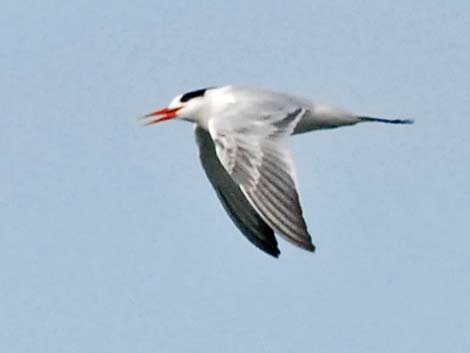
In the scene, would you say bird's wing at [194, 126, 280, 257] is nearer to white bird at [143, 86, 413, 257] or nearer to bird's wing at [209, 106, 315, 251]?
white bird at [143, 86, 413, 257]

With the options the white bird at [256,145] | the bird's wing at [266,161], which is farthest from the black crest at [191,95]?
the bird's wing at [266,161]

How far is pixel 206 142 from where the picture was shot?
2189 centimetres

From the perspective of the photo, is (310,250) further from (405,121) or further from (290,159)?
(405,121)

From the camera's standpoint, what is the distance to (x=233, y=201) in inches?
862

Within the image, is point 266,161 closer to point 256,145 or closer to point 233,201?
point 256,145

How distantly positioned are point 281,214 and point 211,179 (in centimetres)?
391

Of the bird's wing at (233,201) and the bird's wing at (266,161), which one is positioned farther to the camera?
the bird's wing at (233,201)

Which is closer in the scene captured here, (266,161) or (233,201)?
(266,161)

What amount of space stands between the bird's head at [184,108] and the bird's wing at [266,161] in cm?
155

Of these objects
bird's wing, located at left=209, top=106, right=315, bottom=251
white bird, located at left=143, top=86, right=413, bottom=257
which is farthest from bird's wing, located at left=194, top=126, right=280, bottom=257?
bird's wing, located at left=209, top=106, right=315, bottom=251

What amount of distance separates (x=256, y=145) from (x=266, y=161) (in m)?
0.29

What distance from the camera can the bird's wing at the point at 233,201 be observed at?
21.4 meters

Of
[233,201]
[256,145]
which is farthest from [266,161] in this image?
[233,201]

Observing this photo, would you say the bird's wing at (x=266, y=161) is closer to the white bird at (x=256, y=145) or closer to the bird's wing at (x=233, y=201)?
the white bird at (x=256, y=145)
